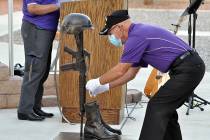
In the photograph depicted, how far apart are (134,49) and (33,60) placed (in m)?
2.00

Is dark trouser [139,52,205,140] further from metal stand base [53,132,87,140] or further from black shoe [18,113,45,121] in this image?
black shoe [18,113,45,121]

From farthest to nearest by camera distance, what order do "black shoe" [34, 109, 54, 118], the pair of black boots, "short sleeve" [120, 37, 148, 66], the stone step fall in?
the stone step < "black shoe" [34, 109, 54, 118] < the pair of black boots < "short sleeve" [120, 37, 148, 66]

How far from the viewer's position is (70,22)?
467 centimetres

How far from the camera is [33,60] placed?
634 centimetres

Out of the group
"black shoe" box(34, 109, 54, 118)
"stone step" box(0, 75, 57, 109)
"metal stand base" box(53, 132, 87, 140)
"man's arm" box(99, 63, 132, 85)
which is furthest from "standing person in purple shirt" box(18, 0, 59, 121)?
"man's arm" box(99, 63, 132, 85)

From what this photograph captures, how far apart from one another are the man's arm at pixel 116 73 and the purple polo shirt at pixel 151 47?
0.04 m

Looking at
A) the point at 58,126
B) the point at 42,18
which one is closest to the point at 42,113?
the point at 58,126

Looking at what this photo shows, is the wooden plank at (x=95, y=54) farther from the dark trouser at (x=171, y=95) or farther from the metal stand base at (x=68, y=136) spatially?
the dark trouser at (x=171, y=95)

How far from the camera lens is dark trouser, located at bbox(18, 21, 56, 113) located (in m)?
6.29

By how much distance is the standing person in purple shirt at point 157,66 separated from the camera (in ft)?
15.4

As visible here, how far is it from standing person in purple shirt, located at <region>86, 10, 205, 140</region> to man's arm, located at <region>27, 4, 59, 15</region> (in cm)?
154

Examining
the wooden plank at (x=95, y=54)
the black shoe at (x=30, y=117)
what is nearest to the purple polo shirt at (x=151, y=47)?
→ the wooden plank at (x=95, y=54)

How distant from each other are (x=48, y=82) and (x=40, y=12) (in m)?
1.37

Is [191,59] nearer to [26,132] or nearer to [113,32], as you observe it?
[113,32]
